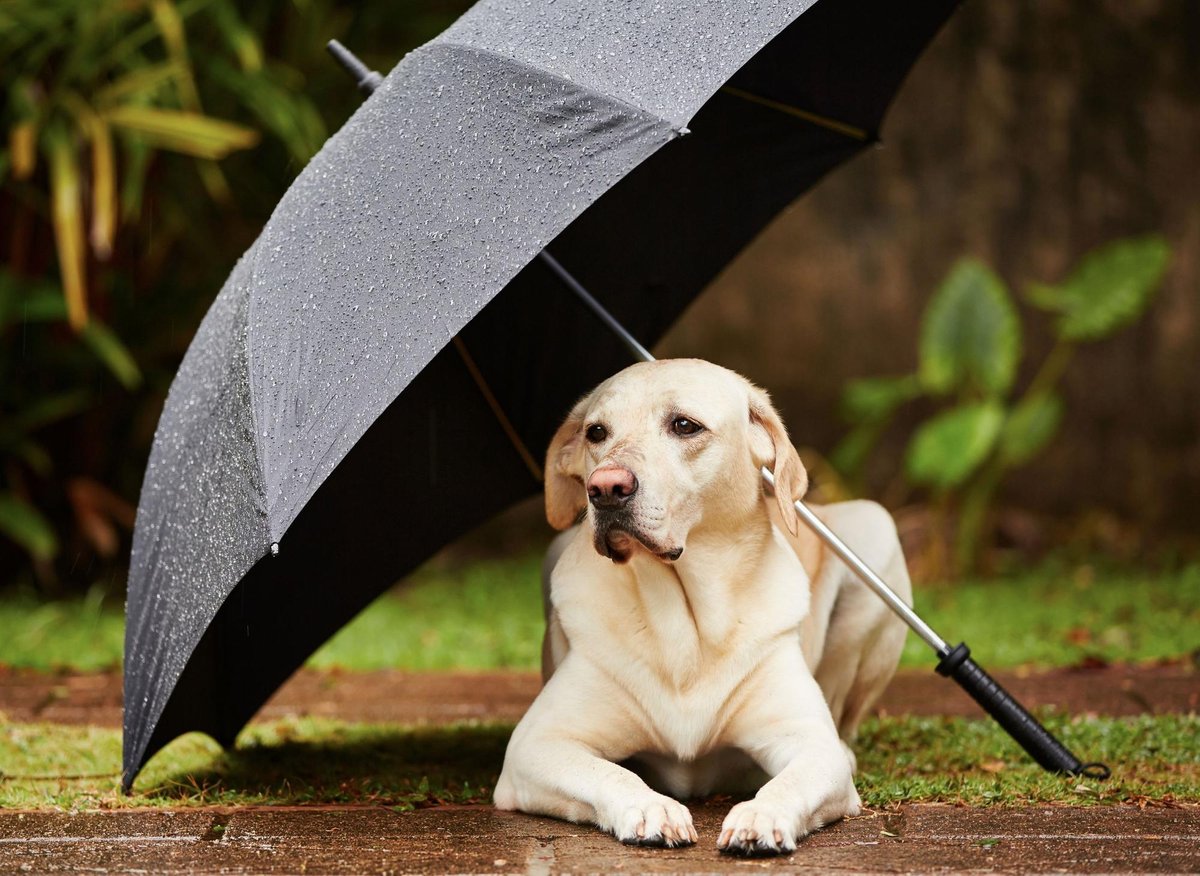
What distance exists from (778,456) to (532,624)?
3166 millimetres

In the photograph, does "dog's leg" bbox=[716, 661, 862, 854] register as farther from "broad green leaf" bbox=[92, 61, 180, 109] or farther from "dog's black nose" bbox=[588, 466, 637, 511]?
"broad green leaf" bbox=[92, 61, 180, 109]

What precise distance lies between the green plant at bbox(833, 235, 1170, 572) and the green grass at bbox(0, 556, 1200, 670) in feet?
1.84

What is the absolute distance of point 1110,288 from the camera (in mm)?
6906

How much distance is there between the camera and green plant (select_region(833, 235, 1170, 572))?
6.80 m

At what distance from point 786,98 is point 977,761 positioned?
1.87 meters

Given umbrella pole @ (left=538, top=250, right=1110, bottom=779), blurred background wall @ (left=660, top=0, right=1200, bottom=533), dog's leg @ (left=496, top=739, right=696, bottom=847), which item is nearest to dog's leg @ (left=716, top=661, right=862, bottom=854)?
dog's leg @ (left=496, top=739, right=696, bottom=847)

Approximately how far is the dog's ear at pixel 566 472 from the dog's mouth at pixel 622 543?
1.29 feet

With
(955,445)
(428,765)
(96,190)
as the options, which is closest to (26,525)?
(96,190)

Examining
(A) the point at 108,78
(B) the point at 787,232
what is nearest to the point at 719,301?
(B) the point at 787,232

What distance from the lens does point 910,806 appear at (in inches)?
121

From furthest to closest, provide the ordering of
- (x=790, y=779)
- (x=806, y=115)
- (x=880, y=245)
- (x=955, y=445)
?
(x=880, y=245) < (x=955, y=445) < (x=806, y=115) < (x=790, y=779)

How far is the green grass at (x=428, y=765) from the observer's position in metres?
3.22

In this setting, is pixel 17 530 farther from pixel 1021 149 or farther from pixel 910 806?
pixel 1021 149

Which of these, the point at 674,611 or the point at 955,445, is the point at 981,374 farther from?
the point at 674,611
